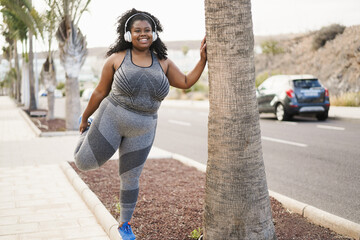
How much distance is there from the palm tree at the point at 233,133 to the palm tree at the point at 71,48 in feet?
31.9

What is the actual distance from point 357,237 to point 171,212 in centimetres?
173

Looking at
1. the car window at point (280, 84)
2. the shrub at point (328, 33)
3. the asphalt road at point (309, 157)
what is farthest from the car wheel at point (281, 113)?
the shrub at point (328, 33)

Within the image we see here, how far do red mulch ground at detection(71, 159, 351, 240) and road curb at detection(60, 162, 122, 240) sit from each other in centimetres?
11

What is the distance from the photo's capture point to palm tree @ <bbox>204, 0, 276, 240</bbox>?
2.79 m

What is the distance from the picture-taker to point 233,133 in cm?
285

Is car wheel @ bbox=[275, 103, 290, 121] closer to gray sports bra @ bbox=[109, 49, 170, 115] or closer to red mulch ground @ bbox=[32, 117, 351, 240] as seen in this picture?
red mulch ground @ bbox=[32, 117, 351, 240]

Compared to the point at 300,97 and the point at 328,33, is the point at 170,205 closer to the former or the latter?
the point at 300,97

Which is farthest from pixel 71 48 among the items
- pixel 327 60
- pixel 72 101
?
pixel 327 60

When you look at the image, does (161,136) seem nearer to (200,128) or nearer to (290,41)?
(200,128)

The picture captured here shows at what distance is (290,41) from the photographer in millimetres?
43219

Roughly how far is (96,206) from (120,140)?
5.27ft

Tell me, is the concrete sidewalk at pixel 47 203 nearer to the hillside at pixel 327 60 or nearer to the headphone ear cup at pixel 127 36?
the headphone ear cup at pixel 127 36

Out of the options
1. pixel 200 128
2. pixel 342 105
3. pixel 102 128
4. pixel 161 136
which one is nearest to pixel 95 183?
pixel 102 128

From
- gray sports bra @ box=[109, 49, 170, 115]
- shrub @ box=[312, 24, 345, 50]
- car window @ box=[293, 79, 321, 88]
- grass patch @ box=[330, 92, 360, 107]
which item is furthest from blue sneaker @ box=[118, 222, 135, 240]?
shrub @ box=[312, 24, 345, 50]
